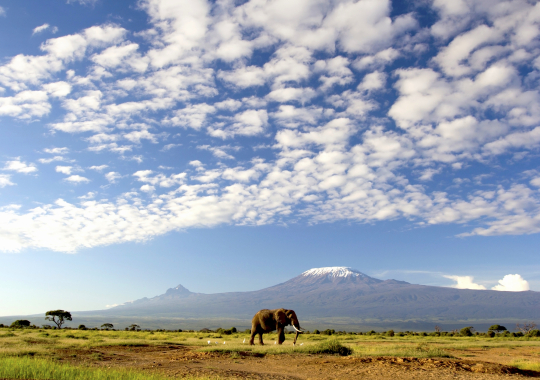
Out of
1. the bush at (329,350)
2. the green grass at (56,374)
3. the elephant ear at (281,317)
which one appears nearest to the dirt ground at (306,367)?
the bush at (329,350)

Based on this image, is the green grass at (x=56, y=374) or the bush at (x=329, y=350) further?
the bush at (x=329, y=350)

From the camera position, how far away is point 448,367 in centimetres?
1644

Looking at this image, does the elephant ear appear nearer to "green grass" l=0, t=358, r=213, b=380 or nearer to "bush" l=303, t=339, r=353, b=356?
"bush" l=303, t=339, r=353, b=356

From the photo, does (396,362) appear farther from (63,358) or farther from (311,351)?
(63,358)

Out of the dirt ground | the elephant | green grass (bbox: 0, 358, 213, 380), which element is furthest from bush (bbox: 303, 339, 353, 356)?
green grass (bbox: 0, 358, 213, 380)

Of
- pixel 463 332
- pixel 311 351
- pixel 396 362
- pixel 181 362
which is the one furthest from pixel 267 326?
pixel 463 332

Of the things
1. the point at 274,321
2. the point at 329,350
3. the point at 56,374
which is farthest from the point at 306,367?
the point at 274,321

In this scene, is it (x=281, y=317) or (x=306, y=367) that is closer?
(x=306, y=367)

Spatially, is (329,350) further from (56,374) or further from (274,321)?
(56,374)

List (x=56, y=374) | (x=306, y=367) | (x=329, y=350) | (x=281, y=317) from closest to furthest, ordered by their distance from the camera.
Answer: (x=56, y=374) → (x=306, y=367) → (x=329, y=350) → (x=281, y=317)

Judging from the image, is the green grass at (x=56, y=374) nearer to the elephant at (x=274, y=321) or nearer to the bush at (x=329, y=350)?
the bush at (x=329, y=350)

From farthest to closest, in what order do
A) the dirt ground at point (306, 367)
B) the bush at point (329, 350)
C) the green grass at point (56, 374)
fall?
the bush at point (329, 350)
the dirt ground at point (306, 367)
the green grass at point (56, 374)

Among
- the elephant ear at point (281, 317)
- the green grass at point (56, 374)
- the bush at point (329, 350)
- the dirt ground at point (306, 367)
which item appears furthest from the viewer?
the elephant ear at point (281, 317)

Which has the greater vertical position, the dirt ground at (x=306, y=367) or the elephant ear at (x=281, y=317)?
the elephant ear at (x=281, y=317)
